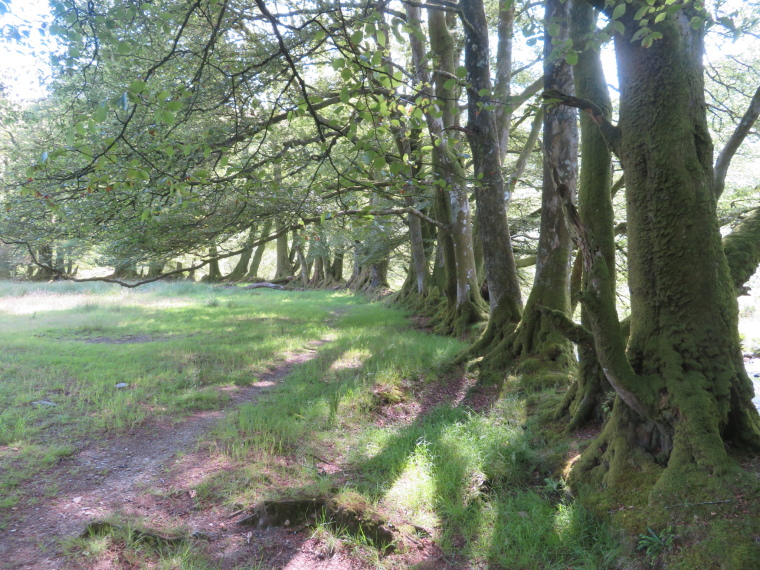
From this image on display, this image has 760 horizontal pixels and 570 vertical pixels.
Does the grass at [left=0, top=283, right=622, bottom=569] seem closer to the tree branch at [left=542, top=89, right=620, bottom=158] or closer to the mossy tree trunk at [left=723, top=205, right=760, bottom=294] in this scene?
the mossy tree trunk at [left=723, top=205, right=760, bottom=294]

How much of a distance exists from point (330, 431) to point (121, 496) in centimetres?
213

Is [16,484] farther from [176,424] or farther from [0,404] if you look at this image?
[0,404]

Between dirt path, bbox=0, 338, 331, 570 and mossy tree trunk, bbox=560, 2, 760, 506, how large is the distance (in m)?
2.93

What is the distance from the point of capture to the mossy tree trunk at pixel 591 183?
3.83m

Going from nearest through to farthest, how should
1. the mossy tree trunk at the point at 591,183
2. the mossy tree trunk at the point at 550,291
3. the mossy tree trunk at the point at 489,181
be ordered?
the mossy tree trunk at the point at 591,183 < the mossy tree trunk at the point at 550,291 < the mossy tree trunk at the point at 489,181

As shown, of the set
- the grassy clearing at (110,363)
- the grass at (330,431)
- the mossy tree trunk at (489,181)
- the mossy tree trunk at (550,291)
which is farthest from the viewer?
the mossy tree trunk at (489,181)

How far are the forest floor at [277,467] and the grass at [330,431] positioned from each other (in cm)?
2

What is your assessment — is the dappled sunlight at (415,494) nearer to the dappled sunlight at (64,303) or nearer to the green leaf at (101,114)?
the green leaf at (101,114)

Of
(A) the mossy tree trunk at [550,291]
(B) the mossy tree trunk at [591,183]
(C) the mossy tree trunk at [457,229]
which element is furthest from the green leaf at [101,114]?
(C) the mossy tree trunk at [457,229]

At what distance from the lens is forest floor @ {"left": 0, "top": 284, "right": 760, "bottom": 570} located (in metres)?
2.88

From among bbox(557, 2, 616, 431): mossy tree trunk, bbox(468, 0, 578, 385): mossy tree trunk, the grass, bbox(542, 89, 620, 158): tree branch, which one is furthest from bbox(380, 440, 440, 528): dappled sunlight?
bbox(542, 89, 620, 158): tree branch

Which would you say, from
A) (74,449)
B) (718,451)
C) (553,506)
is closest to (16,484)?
(74,449)

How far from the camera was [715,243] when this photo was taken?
2957 mm

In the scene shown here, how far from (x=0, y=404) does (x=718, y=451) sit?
727 cm
